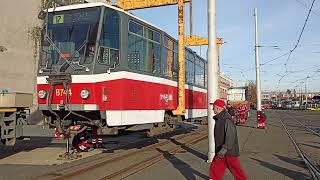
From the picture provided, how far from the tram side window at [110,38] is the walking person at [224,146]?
15.3 ft

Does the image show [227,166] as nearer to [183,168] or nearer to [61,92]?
[183,168]

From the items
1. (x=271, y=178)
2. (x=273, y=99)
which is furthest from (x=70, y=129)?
(x=273, y=99)

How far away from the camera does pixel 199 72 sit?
71.2ft

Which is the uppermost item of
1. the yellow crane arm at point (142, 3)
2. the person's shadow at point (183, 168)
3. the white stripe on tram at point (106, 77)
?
the yellow crane arm at point (142, 3)

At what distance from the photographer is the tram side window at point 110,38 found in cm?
1175

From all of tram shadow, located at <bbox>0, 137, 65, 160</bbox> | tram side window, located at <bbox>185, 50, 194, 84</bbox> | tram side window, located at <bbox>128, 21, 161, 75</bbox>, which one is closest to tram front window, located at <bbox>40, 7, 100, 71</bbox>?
tram side window, located at <bbox>128, 21, 161, 75</bbox>

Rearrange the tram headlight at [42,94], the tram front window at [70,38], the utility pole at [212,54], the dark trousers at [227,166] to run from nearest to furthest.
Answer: the dark trousers at [227,166]
the tram front window at [70,38]
the tram headlight at [42,94]
the utility pole at [212,54]

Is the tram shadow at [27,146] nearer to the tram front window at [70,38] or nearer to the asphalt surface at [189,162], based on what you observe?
the asphalt surface at [189,162]

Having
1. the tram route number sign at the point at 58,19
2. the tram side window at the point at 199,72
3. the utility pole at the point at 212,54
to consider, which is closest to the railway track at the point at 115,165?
the utility pole at the point at 212,54

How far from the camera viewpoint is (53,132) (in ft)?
40.2

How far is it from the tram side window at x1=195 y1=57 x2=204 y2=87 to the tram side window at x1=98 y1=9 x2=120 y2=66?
29.6 ft

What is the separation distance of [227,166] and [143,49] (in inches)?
245

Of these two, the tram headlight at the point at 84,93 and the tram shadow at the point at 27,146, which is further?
the tram shadow at the point at 27,146

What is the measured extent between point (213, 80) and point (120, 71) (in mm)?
2885
